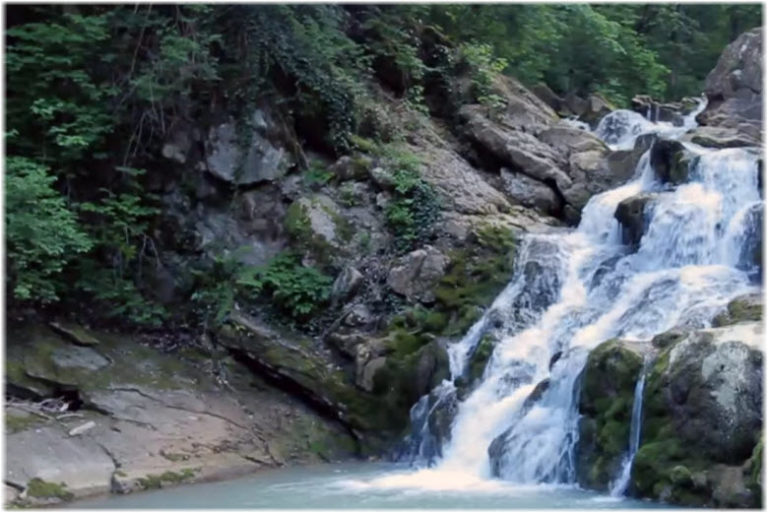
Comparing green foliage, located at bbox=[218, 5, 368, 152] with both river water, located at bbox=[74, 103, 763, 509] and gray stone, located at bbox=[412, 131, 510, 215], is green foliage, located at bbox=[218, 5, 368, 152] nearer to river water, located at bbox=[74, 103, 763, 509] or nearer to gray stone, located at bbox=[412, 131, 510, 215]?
gray stone, located at bbox=[412, 131, 510, 215]

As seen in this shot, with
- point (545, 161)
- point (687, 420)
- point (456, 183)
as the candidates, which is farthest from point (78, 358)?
point (545, 161)

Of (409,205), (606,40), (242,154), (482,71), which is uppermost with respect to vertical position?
(606,40)

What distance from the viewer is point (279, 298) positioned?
35.5 feet

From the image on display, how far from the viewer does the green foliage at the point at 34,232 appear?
941cm

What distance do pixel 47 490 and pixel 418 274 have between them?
15.5 ft

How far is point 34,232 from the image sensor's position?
9469 millimetres

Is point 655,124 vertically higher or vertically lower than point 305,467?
higher

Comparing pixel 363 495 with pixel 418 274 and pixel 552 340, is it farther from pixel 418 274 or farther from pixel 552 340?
pixel 418 274

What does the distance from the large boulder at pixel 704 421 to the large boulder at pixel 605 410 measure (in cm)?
24

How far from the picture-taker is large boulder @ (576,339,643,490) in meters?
7.59

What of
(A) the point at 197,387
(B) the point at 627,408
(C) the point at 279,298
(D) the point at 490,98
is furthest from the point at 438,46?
(B) the point at 627,408

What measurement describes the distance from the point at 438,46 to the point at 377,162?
331cm

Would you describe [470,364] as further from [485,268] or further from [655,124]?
[655,124]

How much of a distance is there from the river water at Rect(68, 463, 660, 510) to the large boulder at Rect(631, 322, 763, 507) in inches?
12.1
